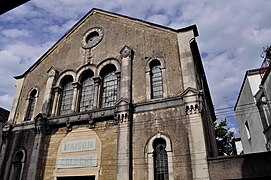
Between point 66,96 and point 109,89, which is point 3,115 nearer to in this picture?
point 66,96

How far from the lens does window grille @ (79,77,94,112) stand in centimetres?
1287

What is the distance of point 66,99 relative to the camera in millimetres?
13898

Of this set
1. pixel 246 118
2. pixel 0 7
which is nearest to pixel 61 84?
pixel 0 7

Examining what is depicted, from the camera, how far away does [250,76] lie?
15.8m

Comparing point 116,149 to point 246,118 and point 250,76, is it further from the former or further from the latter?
point 246,118

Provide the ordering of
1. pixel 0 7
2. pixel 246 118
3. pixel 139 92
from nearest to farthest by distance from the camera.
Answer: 1. pixel 0 7
2. pixel 139 92
3. pixel 246 118

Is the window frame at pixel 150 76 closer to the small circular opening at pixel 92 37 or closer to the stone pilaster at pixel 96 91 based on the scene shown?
the stone pilaster at pixel 96 91

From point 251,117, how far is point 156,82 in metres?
9.89

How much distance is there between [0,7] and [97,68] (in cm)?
1156

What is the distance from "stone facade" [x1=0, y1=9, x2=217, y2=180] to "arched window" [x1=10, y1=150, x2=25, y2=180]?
58 millimetres

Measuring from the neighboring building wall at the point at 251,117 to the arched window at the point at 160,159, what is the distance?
8.88 m

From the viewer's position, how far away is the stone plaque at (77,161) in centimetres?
1063

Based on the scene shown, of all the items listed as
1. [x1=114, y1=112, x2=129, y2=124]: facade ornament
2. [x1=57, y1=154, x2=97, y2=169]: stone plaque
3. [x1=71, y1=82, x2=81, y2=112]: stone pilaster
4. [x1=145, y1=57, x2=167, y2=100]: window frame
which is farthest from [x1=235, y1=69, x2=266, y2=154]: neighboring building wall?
[x1=71, y1=82, x2=81, y2=112]: stone pilaster

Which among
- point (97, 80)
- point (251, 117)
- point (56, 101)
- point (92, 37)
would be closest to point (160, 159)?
point (97, 80)
